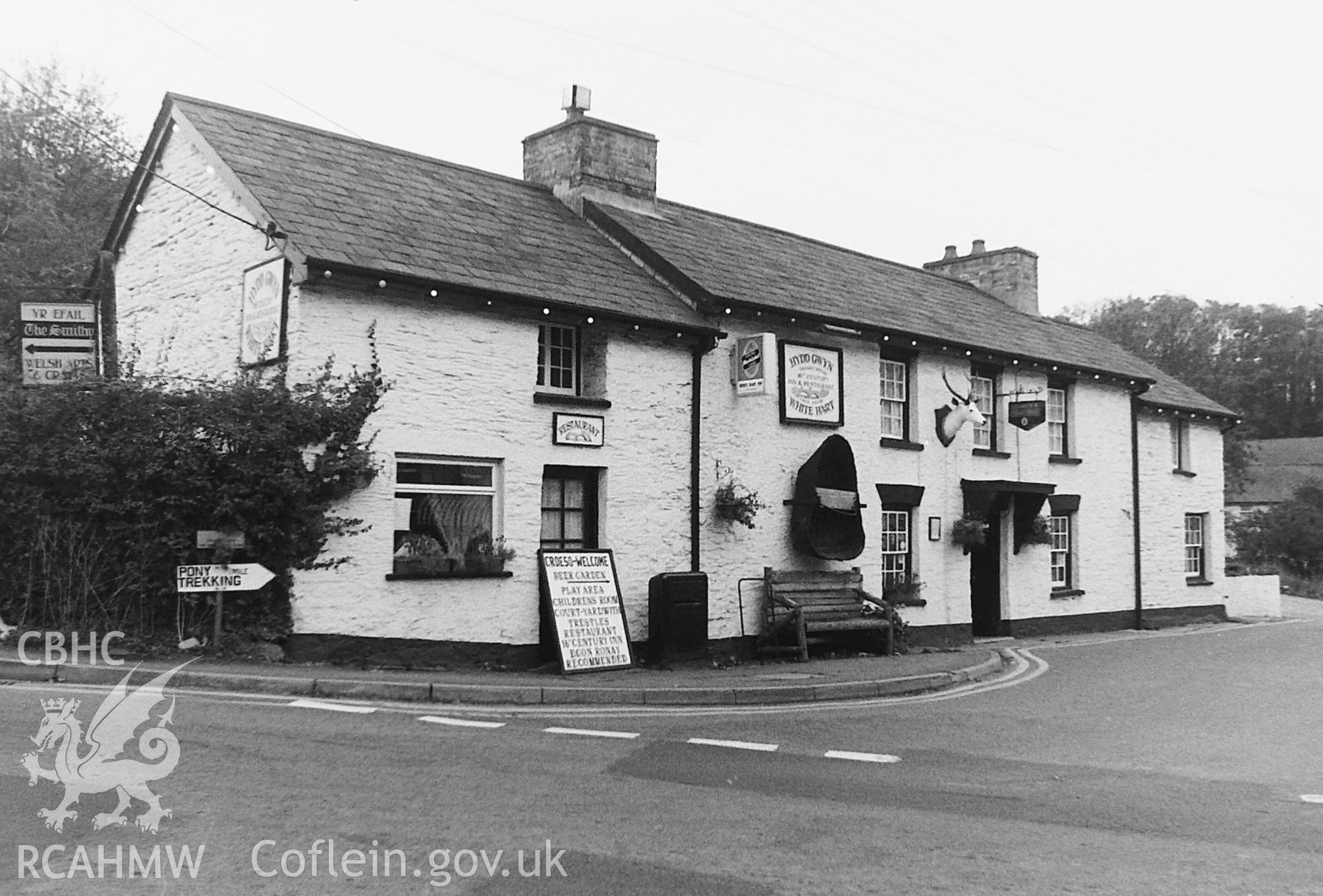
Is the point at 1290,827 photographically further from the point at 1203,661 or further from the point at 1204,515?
the point at 1204,515

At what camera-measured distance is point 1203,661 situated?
1752cm

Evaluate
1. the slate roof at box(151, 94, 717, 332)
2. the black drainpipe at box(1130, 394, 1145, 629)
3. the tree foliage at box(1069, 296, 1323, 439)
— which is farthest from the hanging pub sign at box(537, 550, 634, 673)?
the tree foliage at box(1069, 296, 1323, 439)

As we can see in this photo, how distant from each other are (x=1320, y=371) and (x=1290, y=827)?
8659cm

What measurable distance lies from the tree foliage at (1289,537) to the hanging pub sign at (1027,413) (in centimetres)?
3183

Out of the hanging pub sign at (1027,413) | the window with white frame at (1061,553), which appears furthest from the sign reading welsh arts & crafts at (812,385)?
the window with white frame at (1061,553)

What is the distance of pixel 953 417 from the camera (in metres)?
20.4

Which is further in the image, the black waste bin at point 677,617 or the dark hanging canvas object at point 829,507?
the dark hanging canvas object at point 829,507

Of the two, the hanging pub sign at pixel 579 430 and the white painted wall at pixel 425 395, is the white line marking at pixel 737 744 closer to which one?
the white painted wall at pixel 425 395

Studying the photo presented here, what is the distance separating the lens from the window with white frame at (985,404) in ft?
72.5

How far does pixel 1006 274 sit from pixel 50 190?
78.6 feet

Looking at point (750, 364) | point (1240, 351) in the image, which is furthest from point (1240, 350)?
point (750, 364)

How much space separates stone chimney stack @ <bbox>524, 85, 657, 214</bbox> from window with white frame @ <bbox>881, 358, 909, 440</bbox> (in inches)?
194

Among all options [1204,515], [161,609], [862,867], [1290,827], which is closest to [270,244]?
[161,609]

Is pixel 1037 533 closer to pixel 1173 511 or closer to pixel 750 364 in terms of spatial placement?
pixel 1173 511
